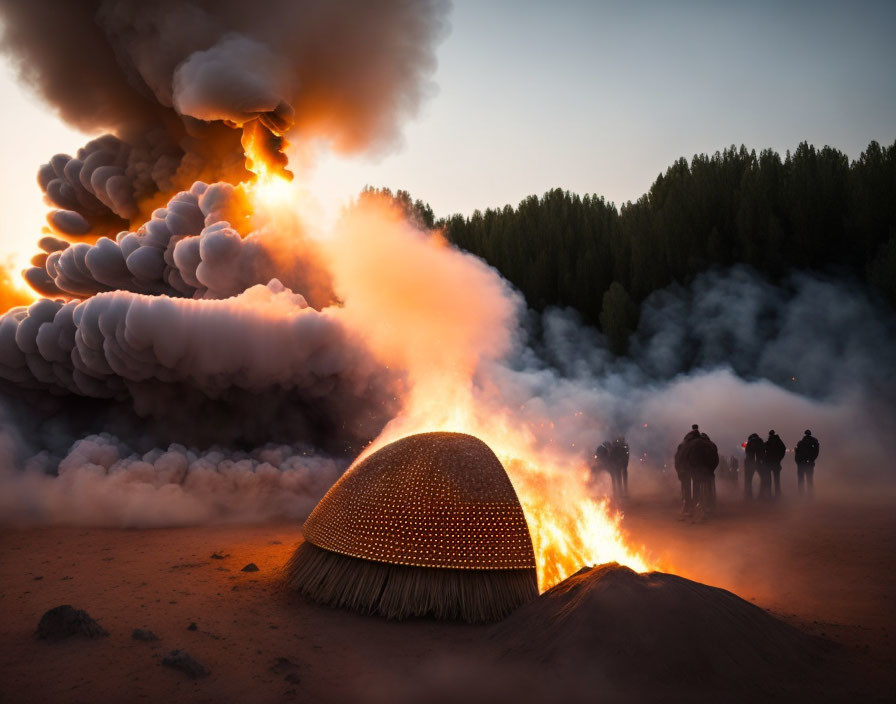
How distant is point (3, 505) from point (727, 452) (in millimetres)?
18657

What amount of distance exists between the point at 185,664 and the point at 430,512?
98.7 inches

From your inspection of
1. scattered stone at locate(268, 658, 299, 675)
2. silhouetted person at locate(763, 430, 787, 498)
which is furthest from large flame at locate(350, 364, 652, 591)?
silhouetted person at locate(763, 430, 787, 498)

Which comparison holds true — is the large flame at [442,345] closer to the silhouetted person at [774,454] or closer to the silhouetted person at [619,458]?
the silhouetted person at [619,458]

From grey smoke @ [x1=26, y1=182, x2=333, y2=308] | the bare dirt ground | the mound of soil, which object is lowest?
the bare dirt ground

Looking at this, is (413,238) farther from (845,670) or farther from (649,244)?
(845,670)

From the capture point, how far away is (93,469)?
39.8 feet

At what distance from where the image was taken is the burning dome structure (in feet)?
20.0

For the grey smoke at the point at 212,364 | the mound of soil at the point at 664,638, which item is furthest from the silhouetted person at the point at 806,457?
the mound of soil at the point at 664,638

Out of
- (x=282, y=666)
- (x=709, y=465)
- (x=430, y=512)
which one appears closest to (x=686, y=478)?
(x=709, y=465)

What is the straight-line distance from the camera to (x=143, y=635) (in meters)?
5.46

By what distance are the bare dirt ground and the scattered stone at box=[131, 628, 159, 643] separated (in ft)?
0.17

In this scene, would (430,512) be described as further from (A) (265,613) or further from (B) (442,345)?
(B) (442,345)

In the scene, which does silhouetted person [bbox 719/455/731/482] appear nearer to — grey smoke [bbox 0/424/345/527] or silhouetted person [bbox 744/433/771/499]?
silhouetted person [bbox 744/433/771/499]

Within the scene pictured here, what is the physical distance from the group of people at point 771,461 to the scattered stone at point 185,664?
12749 millimetres
